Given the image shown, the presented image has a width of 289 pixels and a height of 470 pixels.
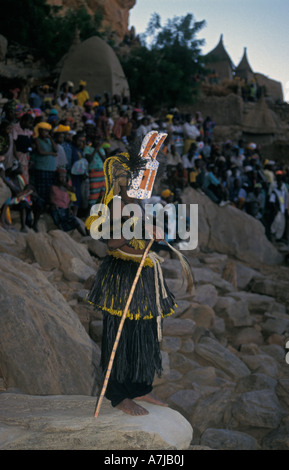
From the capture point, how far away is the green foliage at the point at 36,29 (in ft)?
69.4

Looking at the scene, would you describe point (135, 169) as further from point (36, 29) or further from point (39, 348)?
point (36, 29)

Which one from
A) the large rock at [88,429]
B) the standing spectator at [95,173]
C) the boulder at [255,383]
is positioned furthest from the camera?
the standing spectator at [95,173]

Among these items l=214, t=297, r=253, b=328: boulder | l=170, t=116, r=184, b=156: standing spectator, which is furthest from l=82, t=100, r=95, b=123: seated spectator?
l=214, t=297, r=253, b=328: boulder

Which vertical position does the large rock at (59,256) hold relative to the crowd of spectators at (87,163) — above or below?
below

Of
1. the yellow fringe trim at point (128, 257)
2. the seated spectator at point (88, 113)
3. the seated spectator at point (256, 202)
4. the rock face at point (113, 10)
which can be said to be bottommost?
the yellow fringe trim at point (128, 257)

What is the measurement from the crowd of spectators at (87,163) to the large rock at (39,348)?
207cm

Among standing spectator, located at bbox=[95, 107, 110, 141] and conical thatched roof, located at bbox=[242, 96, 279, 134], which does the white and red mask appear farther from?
conical thatched roof, located at bbox=[242, 96, 279, 134]

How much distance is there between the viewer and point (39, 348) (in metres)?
4.44

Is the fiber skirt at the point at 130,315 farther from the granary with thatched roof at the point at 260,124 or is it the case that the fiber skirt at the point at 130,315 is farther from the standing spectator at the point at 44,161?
the granary with thatched roof at the point at 260,124

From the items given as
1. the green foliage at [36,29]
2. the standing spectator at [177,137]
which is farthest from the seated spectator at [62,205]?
the green foliage at [36,29]

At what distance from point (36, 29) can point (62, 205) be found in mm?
16404

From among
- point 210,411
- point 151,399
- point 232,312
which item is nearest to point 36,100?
point 232,312

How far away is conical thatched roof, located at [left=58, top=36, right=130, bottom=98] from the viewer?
17.2 meters

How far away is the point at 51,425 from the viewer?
133 inches
